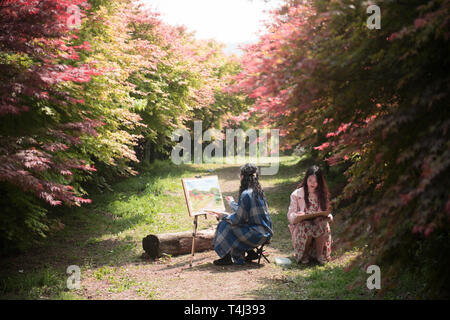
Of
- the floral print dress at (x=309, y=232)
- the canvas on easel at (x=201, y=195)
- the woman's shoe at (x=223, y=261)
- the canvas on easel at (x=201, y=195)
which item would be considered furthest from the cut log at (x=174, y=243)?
the floral print dress at (x=309, y=232)

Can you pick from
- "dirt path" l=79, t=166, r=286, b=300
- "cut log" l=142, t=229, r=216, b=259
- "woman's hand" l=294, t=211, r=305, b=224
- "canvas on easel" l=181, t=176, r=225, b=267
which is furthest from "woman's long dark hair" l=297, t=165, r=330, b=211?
"cut log" l=142, t=229, r=216, b=259

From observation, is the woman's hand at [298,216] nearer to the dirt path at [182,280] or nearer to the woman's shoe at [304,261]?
the woman's shoe at [304,261]

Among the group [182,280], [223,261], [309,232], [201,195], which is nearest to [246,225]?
[223,261]

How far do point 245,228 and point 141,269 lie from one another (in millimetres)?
1872

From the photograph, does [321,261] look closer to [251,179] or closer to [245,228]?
[245,228]

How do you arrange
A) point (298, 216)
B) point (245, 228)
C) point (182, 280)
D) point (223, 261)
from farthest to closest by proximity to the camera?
point (223, 261) < point (245, 228) < point (298, 216) < point (182, 280)

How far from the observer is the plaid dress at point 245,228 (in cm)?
647

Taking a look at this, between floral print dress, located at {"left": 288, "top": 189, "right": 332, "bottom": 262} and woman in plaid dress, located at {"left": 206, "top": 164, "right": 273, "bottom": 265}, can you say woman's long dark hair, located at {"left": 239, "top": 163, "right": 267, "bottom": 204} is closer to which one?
woman in plaid dress, located at {"left": 206, "top": 164, "right": 273, "bottom": 265}

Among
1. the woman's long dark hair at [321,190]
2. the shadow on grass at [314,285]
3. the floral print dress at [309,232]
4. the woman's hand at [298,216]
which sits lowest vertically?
the shadow on grass at [314,285]

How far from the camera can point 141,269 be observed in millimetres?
6570

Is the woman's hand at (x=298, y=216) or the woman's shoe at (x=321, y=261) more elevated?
the woman's hand at (x=298, y=216)

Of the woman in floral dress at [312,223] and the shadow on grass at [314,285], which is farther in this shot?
the woman in floral dress at [312,223]

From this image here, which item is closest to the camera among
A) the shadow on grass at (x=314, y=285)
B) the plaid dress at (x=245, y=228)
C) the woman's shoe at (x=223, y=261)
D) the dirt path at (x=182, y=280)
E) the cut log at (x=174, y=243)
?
the shadow on grass at (x=314, y=285)
